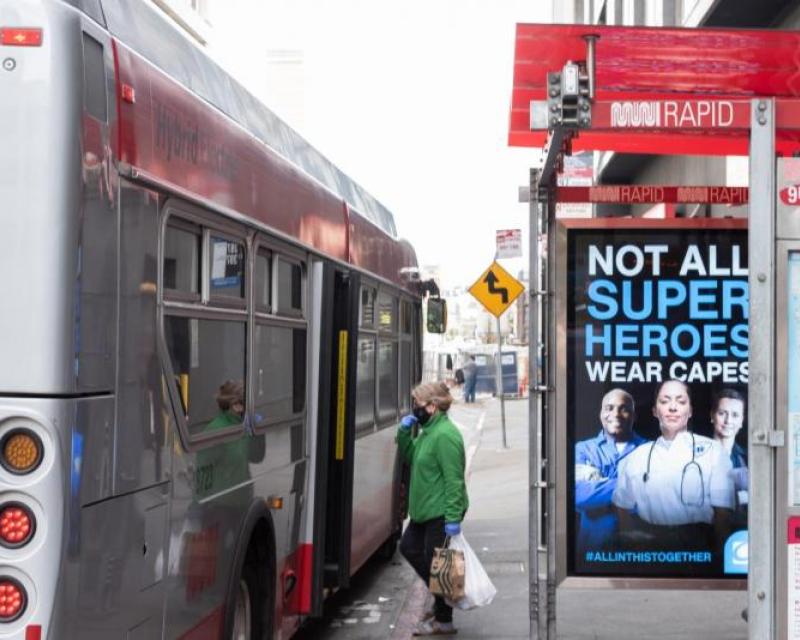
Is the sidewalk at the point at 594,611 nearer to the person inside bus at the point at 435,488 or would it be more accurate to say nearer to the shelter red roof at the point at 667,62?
the person inside bus at the point at 435,488

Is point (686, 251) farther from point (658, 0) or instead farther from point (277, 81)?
point (277, 81)

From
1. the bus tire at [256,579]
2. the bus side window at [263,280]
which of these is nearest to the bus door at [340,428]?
the bus tire at [256,579]

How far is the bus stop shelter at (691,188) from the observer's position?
4.38 metres

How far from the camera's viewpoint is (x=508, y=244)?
20.5 m

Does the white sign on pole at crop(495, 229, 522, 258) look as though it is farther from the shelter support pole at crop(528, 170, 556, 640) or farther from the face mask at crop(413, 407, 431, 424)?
the shelter support pole at crop(528, 170, 556, 640)

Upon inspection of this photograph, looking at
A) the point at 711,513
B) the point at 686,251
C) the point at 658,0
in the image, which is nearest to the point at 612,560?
the point at 711,513

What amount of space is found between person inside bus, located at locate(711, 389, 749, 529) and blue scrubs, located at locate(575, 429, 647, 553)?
439 mm

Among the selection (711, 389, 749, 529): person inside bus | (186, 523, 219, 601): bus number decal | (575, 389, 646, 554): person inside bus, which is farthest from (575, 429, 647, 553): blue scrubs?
(186, 523, 219, 601): bus number decal

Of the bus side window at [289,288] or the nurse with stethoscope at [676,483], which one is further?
the nurse with stethoscope at [676,483]

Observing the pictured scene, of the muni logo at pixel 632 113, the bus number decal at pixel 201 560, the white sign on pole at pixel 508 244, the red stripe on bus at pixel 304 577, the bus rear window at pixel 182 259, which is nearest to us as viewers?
the bus rear window at pixel 182 259

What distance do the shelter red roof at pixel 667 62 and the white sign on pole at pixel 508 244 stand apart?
524 inches

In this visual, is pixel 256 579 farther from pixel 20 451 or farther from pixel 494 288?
pixel 494 288

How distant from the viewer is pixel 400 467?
1132 cm

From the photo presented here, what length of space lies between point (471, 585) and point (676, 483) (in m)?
2.04
